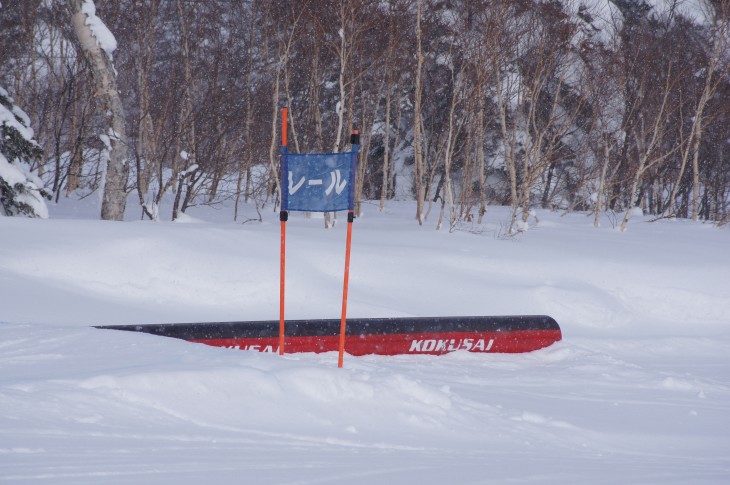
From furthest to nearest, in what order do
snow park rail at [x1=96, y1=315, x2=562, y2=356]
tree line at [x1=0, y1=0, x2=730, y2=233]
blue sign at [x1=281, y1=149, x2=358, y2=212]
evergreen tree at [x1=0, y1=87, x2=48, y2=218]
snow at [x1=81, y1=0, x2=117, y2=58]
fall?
tree line at [x1=0, y1=0, x2=730, y2=233], evergreen tree at [x1=0, y1=87, x2=48, y2=218], snow at [x1=81, y1=0, x2=117, y2=58], snow park rail at [x1=96, y1=315, x2=562, y2=356], blue sign at [x1=281, y1=149, x2=358, y2=212]

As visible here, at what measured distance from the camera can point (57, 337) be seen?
4828 mm

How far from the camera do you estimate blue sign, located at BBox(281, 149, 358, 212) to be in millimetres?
5668

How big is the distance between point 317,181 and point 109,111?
5.92 m

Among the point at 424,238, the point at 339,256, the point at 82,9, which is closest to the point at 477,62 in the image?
the point at 424,238

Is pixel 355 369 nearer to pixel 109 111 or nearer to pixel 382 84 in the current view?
pixel 109 111

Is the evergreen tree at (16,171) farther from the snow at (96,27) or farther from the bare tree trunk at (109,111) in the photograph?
the snow at (96,27)

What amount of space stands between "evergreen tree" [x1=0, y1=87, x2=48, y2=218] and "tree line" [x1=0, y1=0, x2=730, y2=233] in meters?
1.21

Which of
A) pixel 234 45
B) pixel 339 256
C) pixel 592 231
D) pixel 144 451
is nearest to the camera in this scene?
pixel 144 451

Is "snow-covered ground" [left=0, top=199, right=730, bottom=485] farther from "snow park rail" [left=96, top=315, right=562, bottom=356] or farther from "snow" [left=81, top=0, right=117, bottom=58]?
"snow" [left=81, top=0, right=117, bottom=58]

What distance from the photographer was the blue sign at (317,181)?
567cm

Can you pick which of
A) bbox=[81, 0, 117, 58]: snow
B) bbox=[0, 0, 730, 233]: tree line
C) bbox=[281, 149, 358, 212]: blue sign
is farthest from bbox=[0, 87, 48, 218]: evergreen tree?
bbox=[281, 149, 358, 212]: blue sign

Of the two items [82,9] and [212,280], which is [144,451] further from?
[82,9]

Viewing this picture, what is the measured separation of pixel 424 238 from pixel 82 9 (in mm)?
6358

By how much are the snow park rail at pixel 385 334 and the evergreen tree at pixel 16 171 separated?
18.4 feet
